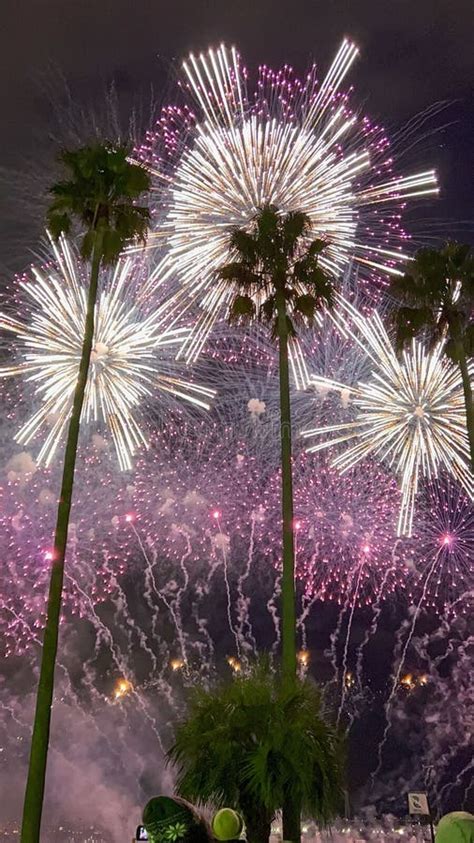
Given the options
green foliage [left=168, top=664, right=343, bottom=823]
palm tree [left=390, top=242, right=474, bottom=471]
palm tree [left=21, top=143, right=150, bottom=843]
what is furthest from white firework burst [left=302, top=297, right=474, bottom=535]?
green foliage [left=168, top=664, right=343, bottom=823]

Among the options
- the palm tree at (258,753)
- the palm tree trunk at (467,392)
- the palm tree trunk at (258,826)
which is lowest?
the palm tree trunk at (258,826)

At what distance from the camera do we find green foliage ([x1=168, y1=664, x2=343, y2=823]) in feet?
47.8

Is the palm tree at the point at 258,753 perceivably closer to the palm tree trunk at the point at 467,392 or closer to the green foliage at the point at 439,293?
the palm tree trunk at the point at 467,392

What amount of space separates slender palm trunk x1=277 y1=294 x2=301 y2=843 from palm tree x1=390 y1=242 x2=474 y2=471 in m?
4.58

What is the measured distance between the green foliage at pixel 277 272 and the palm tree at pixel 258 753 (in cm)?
1079

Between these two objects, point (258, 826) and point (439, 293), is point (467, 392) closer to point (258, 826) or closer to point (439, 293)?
point (439, 293)

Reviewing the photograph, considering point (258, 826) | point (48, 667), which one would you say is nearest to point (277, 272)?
point (48, 667)

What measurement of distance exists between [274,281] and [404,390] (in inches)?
292

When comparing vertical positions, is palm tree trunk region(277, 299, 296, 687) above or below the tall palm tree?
below

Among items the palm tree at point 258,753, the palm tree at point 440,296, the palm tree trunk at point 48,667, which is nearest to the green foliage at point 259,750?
the palm tree at point 258,753

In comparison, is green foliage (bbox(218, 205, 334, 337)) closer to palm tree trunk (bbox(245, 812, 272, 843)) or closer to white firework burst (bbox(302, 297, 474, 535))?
white firework burst (bbox(302, 297, 474, 535))

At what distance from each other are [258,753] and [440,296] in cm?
1565

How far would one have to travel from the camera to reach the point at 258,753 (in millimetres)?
14742

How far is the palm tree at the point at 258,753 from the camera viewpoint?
14531mm
